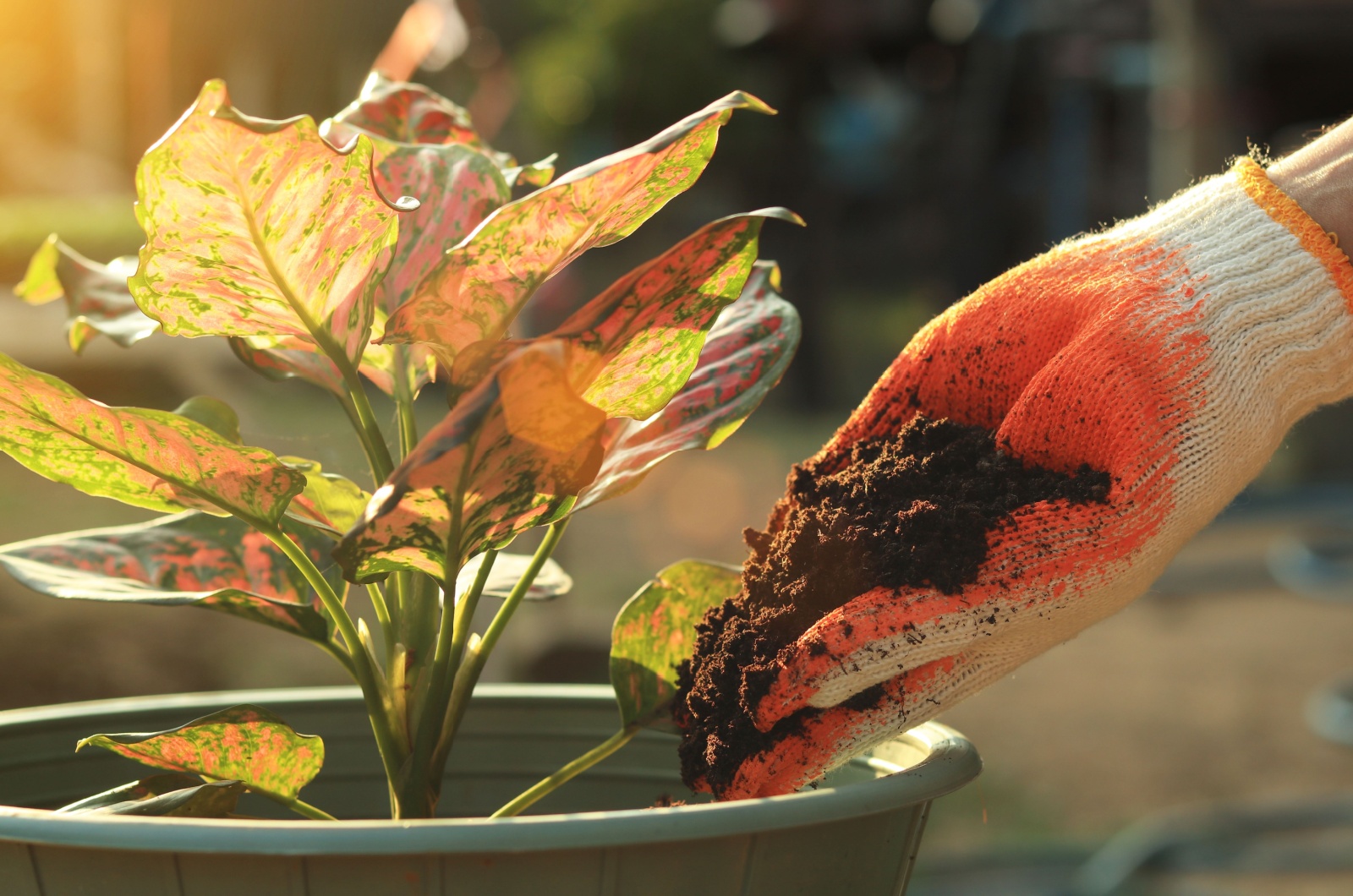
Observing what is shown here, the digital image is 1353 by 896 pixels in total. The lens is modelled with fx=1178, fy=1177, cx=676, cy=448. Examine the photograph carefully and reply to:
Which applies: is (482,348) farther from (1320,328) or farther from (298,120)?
(1320,328)

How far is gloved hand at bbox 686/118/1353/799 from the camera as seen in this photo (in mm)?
542

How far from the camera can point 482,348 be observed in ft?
1.60

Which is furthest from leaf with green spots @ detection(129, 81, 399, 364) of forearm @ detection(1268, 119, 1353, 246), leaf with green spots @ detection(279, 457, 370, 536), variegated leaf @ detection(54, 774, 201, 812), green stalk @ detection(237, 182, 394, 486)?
forearm @ detection(1268, 119, 1353, 246)

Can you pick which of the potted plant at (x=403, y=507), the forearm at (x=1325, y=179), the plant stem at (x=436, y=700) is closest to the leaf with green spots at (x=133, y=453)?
the potted plant at (x=403, y=507)

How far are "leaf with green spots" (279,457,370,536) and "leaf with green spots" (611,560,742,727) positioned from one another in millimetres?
155

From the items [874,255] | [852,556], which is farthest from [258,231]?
[874,255]

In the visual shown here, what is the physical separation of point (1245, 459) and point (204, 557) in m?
0.56

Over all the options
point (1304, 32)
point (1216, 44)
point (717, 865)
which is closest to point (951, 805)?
point (717, 865)

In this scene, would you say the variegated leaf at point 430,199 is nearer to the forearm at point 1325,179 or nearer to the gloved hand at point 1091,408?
the gloved hand at point 1091,408

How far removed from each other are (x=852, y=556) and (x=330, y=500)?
0.92ft

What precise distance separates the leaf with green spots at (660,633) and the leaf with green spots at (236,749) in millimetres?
163

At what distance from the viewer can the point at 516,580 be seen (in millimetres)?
718

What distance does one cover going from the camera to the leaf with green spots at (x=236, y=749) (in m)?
0.54

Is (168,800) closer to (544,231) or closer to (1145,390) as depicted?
(544,231)
